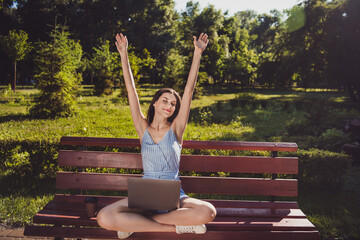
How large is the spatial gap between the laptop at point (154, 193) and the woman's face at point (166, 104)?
85 centimetres

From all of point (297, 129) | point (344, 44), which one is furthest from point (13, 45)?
point (344, 44)

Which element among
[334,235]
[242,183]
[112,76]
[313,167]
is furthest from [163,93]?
[112,76]

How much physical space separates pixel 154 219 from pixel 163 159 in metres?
0.60

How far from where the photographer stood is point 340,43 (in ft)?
58.0

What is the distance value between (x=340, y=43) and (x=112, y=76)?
15.2 metres

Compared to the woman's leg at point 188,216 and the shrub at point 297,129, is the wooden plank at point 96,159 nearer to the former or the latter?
the woman's leg at point 188,216

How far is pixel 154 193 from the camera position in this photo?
87.7 inches

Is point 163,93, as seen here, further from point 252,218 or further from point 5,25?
point 5,25

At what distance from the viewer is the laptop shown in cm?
221

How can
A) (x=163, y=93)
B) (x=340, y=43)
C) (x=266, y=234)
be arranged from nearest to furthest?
(x=266, y=234) < (x=163, y=93) < (x=340, y=43)

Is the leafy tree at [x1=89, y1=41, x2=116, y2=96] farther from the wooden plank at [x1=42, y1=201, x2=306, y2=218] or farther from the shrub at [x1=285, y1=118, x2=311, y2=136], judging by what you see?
the wooden plank at [x1=42, y1=201, x2=306, y2=218]

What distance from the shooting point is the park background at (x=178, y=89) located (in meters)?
4.87

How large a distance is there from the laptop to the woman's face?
85 cm

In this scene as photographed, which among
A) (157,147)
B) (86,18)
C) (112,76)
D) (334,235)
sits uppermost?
(86,18)
